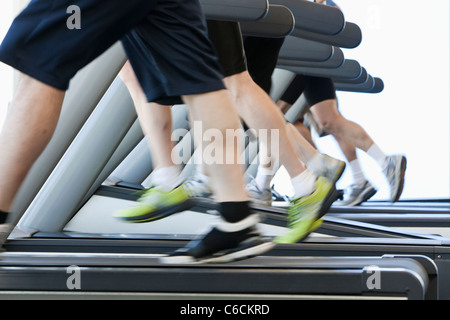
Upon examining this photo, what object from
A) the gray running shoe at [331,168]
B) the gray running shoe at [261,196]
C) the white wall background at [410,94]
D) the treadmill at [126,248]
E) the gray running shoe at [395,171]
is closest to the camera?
the treadmill at [126,248]

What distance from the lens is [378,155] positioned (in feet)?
11.2

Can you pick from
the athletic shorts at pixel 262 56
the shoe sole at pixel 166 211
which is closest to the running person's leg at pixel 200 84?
the shoe sole at pixel 166 211

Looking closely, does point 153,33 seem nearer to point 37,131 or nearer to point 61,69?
point 61,69

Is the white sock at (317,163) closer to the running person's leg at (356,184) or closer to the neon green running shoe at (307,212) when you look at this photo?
the neon green running shoe at (307,212)

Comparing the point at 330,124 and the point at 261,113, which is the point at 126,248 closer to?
the point at 261,113

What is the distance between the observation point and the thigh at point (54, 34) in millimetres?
1243

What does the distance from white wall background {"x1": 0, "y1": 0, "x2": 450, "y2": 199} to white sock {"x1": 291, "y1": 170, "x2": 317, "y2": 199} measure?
17.2 feet

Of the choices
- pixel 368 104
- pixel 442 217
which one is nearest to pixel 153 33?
pixel 442 217

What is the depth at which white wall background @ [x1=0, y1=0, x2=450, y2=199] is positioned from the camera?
7039mm

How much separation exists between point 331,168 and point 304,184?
23cm

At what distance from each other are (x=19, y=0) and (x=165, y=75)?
94 cm

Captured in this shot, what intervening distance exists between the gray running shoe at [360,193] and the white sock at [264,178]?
0.99 meters

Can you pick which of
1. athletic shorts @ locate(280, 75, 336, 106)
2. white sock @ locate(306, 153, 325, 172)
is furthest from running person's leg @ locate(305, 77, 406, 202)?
white sock @ locate(306, 153, 325, 172)
